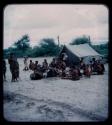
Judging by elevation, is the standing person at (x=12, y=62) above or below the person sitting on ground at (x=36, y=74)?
above

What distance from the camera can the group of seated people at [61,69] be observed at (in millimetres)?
2191

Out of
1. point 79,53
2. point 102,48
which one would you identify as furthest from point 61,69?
point 102,48

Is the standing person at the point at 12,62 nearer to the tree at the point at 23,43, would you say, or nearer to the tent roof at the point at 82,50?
the tree at the point at 23,43

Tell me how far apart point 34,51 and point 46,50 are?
11 cm

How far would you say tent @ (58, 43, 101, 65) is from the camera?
216 centimetres

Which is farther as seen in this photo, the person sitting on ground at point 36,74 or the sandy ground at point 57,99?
the person sitting on ground at point 36,74

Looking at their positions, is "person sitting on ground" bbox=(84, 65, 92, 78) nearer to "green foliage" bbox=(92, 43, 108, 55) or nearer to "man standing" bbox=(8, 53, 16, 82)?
"green foliage" bbox=(92, 43, 108, 55)

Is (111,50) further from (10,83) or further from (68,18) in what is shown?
(10,83)

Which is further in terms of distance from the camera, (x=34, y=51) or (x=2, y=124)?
(x=34, y=51)

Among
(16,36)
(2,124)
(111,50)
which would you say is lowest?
(2,124)

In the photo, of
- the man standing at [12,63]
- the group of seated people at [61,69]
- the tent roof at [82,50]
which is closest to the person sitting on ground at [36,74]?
the group of seated people at [61,69]

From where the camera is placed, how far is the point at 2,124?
2035 mm

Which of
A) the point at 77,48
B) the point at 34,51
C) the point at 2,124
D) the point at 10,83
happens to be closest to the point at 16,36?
the point at 34,51

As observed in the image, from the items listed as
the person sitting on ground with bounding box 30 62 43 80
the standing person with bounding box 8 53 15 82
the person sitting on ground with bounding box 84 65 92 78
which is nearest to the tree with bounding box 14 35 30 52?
the standing person with bounding box 8 53 15 82
